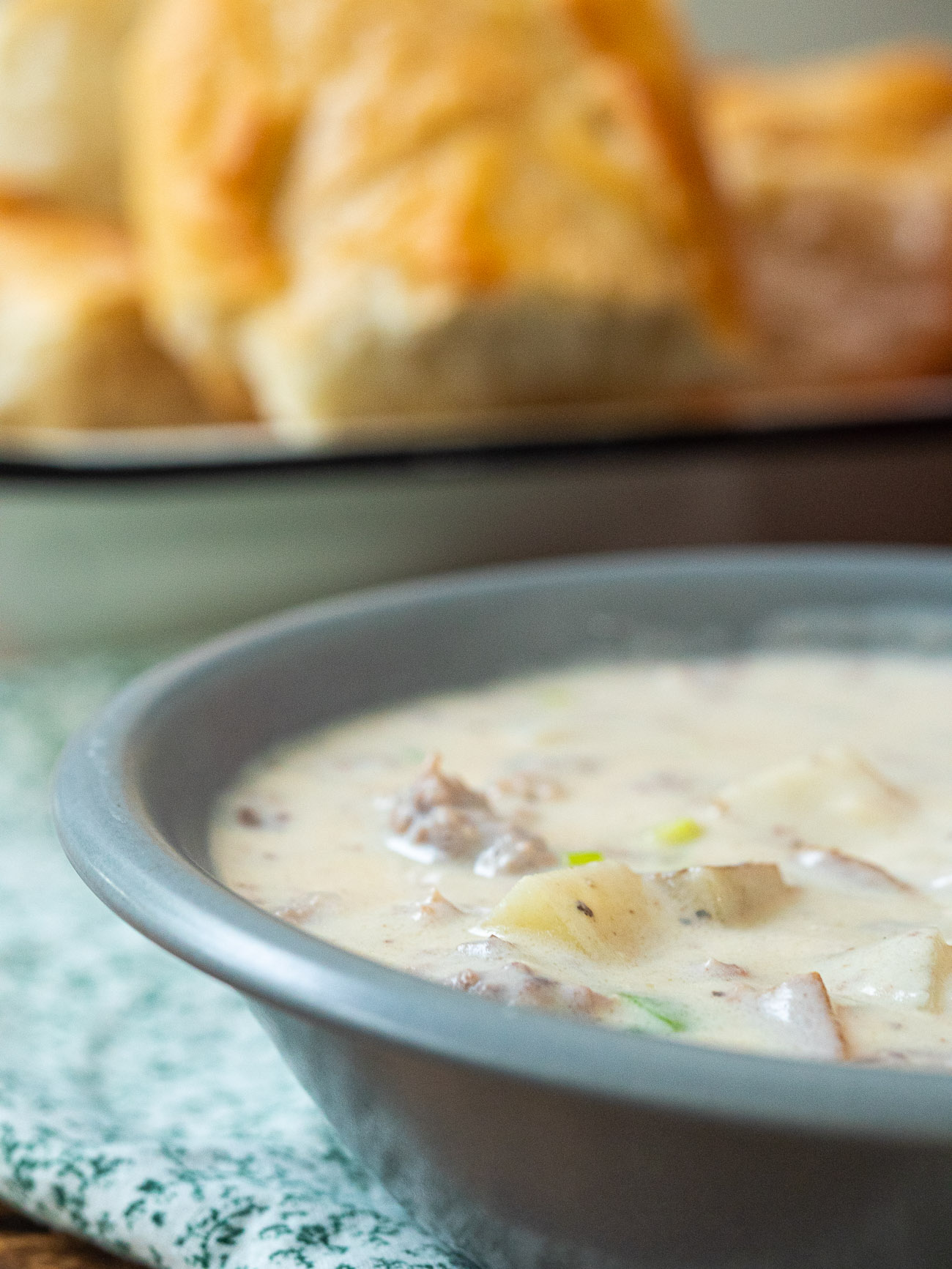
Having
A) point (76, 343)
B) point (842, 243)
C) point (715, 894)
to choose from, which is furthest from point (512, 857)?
point (842, 243)

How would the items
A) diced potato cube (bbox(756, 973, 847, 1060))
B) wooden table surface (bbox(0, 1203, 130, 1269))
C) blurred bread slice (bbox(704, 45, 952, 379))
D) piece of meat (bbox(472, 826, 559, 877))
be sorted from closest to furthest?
diced potato cube (bbox(756, 973, 847, 1060))
wooden table surface (bbox(0, 1203, 130, 1269))
piece of meat (bbox(472, 826, 559, 877))
blurred bread slice (bbox(704, 45, 952, 379))

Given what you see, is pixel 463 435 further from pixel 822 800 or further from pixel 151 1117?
pixel 151 1117

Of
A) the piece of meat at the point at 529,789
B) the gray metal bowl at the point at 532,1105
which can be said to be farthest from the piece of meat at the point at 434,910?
the piece of meat at the point at 529,789

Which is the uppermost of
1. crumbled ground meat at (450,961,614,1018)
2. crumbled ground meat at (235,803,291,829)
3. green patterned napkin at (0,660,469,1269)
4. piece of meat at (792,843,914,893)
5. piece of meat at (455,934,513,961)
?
crumbled ground meat at (450,961,614,1018)

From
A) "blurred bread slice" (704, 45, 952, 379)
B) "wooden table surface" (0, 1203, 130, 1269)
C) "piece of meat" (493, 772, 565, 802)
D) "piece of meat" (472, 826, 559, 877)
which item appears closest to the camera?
"wooden table surface" (0, 1203, 130, 1269)

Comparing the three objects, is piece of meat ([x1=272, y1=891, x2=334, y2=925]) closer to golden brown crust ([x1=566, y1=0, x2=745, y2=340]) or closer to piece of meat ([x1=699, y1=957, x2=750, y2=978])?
piece of meat ([x1=699, y1=957, x2=750, y2=978])

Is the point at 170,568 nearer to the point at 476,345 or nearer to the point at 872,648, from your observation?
the point at 476,345

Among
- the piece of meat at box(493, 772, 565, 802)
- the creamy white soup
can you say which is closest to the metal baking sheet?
the creamy white soup

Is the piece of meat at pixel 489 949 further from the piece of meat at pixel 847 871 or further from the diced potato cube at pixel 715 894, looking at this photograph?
the piece of meat at pixel 847 871
